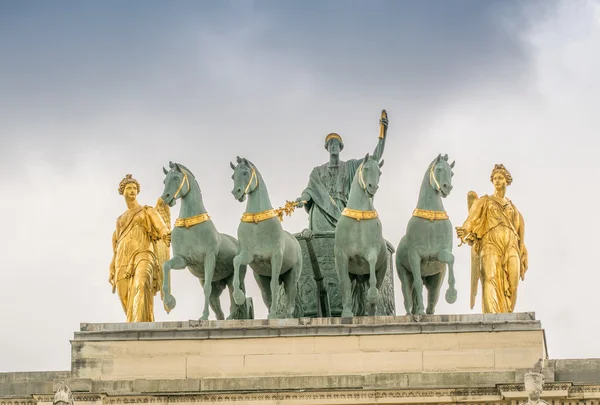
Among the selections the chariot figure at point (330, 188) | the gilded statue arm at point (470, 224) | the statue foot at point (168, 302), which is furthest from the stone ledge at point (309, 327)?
the chariot figure at point (330, 188)

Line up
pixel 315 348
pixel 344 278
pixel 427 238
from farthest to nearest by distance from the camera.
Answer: pixel 344 278, pixel 427 238, pixel 315 348

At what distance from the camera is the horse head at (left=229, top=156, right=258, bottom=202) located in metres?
52.9

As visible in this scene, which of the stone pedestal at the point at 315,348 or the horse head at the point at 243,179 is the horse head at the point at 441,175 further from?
the horse head at the point at 243,179

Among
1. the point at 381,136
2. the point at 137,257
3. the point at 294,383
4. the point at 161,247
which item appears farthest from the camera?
the point at 381,136

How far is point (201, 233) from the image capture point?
2101 inches

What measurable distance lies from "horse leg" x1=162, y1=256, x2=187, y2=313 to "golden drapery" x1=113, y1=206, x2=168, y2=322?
4.88 ft

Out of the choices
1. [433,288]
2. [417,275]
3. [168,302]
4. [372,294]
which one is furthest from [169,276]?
[433,288]

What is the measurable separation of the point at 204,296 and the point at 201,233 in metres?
1.17

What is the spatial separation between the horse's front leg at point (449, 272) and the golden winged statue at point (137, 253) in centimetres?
561

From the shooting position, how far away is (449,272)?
52.8 metres

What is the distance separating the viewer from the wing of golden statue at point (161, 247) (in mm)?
55406

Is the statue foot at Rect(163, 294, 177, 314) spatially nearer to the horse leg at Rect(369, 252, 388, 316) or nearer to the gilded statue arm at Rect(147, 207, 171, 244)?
the gilded statue arm at Rect(147, 207, 171, 244)

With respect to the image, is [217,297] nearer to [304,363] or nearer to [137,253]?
[137,253]

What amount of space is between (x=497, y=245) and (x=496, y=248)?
60 mm
